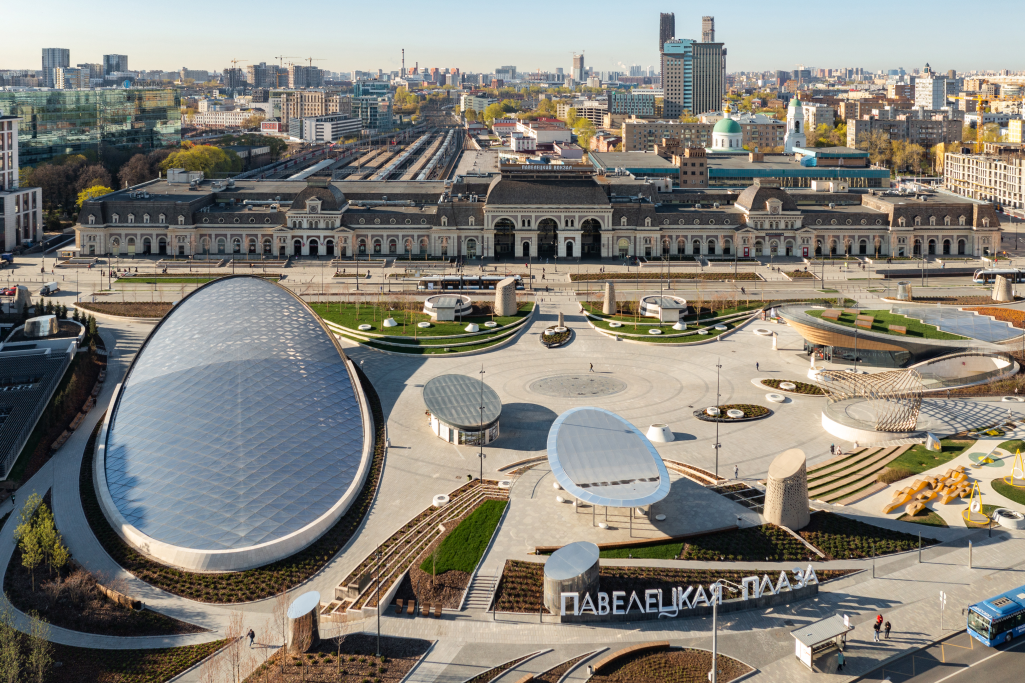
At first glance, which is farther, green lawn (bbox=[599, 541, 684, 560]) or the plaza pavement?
green lawn (bbox=[599, 541, 684, 560])

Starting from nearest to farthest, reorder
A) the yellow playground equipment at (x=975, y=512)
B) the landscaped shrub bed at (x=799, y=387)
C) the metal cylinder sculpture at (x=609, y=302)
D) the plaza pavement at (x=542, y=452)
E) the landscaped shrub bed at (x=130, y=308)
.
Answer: the plaza pavement at (x=542, y=452) < the yellow playground equipment at (x=975, y=512) < the landscaped shrub bed at (x=799, y=387) < the landscaped shrub bed at (x=130, y=308) < the metal cylinder sculpture at (x=609, y=302)

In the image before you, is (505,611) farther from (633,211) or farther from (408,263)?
(633,211)

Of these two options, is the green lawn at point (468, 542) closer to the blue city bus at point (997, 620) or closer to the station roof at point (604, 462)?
the station roof at point (604, 462)

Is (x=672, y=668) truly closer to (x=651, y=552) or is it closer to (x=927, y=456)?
(x=651, y=552)

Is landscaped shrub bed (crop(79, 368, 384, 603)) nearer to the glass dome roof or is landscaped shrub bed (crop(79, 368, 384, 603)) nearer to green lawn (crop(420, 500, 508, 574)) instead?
the glass dome roof

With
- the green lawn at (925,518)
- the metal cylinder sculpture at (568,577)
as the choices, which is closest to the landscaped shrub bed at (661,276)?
the green lawn at (925,518)

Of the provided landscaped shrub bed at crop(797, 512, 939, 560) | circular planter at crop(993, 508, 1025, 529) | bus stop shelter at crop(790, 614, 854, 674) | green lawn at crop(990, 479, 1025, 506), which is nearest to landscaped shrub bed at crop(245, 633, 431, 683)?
bus stop shelter at crop(790, 614, 854, 674)
